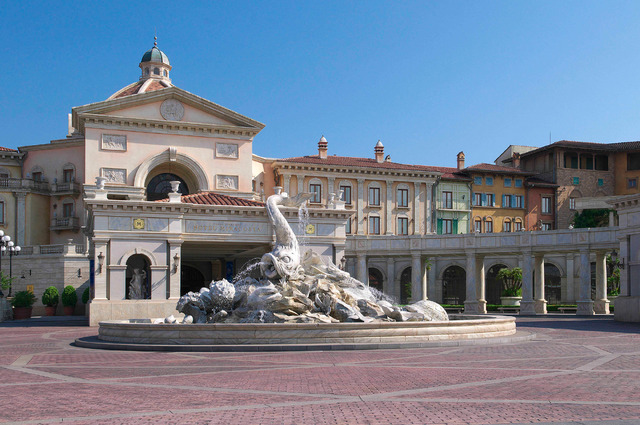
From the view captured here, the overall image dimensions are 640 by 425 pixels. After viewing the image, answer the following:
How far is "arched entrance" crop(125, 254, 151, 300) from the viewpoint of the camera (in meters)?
39.8

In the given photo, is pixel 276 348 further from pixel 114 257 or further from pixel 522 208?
pixel 522 208

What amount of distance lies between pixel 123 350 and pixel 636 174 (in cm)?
7045

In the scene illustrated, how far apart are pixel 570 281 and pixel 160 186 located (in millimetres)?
39674

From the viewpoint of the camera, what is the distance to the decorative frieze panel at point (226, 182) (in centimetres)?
5319

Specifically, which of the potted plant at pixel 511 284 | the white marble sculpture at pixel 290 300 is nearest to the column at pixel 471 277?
the potted plant at pixel 511 284

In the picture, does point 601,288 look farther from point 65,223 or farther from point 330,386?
point 65,223

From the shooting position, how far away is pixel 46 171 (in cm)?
6328

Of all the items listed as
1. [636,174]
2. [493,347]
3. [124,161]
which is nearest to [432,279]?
[636,174]

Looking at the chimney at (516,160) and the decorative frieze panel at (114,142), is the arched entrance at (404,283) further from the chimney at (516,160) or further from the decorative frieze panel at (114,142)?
the decorative frieze panel at (114,142)

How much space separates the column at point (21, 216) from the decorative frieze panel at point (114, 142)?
14546 millimetres

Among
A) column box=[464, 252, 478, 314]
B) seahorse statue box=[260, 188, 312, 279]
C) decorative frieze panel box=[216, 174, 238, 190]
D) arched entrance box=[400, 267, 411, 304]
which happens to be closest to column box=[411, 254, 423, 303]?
column box=[464, 252, 478, 314]

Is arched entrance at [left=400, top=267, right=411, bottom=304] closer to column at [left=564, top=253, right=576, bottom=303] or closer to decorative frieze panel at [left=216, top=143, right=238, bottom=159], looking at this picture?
column at [left=564, top=253, right=576, bottom=303]

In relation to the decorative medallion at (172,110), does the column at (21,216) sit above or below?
below

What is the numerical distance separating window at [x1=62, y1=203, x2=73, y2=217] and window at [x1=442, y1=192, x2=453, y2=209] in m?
36.8
